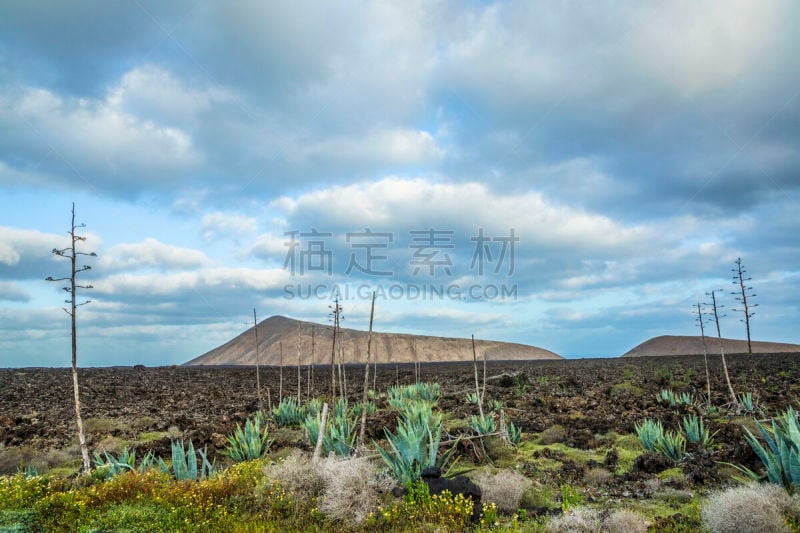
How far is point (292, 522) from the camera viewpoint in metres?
7.34

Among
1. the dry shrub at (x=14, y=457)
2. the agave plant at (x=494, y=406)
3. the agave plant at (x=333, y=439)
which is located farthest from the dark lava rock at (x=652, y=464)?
the dry shrub at (x=14, y=457)

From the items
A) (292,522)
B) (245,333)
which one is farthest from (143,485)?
(245,333)

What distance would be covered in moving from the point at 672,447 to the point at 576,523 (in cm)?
515

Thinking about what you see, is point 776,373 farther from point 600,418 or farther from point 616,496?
point 616,496

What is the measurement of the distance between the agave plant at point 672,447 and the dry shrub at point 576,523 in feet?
15.1

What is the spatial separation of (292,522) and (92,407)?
22.4 m

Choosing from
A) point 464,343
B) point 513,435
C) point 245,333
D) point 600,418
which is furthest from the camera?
point 245,333

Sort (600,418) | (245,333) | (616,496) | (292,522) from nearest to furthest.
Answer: (292,522) < (616,496) < (600,418) < (245,333)

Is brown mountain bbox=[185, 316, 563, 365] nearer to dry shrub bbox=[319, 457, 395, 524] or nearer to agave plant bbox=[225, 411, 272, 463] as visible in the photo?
agave plant bbox=[225, 411, 272, 463]

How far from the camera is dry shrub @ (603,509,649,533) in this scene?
237 inches

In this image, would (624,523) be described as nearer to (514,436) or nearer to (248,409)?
(514,436)

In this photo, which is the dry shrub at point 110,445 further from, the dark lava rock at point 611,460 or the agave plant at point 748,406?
the agave plant at point 748,406

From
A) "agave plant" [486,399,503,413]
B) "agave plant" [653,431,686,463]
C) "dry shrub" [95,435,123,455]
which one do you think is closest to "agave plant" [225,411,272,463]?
"dry shrub" [95,435,123,455]

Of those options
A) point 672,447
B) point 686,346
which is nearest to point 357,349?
point 686,346
